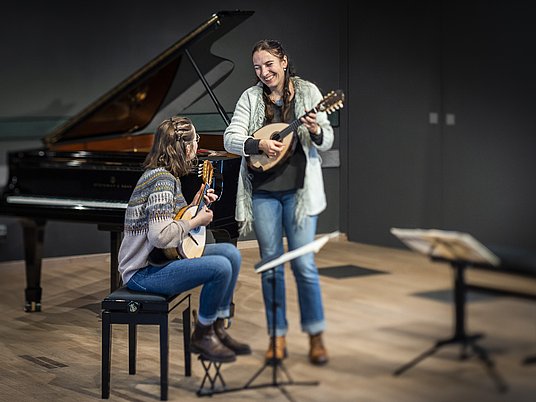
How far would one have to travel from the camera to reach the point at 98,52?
14.9ft

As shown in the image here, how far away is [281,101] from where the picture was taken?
101 inches

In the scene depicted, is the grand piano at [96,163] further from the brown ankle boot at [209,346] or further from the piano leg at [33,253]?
the brown ankle boot at [209,346]

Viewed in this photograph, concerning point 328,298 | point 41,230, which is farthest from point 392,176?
point 41,230

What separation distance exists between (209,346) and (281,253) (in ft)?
1.27

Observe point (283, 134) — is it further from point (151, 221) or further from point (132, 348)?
point (132, 348)

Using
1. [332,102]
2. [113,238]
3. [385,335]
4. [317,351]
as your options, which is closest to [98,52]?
[113,238]

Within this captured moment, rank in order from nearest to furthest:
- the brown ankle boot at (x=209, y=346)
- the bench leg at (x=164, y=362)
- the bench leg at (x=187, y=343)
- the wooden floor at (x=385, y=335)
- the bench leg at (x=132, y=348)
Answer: the wooden floor at (x=385, y=335) → the brown ankle boot at (x=209, y=346) → the bench leg at (x=187, y=343) → the bench leg at (x=164, y=362) → the bench leg at (x=132, y=348)

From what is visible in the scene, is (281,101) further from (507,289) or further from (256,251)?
→ (507,289)

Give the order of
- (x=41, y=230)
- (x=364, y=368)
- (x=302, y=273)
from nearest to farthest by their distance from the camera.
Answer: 1. (x=364, y=368)
2. (x=302, y=273)
3. (x=41, y=230)

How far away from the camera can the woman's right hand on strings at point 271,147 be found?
8.44ft

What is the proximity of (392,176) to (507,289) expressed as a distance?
0.38 meters

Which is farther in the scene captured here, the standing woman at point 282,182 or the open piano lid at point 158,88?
the open piano lid at point 158,88

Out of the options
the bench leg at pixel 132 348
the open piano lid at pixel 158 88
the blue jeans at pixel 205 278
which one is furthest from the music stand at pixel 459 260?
the bench leg at pixel 132 348

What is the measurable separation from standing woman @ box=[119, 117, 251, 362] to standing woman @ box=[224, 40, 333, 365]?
0.15 metres
